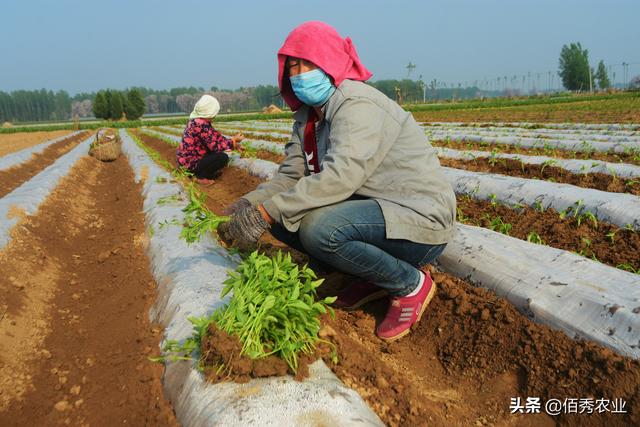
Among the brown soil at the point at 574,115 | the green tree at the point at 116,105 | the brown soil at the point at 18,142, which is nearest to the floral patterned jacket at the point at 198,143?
the brown soil at the point at 574,115

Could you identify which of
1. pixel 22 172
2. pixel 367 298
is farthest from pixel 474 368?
pixel 22 172

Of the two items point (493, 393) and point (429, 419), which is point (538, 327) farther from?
point (429, 419)

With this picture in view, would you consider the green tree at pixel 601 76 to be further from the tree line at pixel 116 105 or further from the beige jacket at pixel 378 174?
the beige jacket at pixel 378 174

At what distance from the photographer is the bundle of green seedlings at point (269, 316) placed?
68.8 inches

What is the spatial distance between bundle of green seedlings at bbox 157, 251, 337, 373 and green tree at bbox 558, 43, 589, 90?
75715 mm

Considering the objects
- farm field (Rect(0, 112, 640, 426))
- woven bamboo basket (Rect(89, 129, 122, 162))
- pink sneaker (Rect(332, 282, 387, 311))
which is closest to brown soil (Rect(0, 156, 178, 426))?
farm field (Rect(0, 112, 640, 426))

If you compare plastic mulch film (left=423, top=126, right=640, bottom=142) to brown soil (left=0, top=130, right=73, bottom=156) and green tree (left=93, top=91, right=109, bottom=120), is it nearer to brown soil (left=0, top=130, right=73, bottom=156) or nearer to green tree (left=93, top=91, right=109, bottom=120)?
brown soil (left=0, top=130, right=73, bottom=156)

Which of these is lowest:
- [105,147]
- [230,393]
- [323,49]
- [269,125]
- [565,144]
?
[230,393]

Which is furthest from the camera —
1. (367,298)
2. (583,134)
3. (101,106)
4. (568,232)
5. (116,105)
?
(101,106)

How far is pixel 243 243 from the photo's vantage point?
7.48 feet

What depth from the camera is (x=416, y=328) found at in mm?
2607

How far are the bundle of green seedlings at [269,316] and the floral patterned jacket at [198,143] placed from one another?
5166 mm

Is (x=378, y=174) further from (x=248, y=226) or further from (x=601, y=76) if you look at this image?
(x=601, y=76)

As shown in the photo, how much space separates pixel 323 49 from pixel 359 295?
137cm
